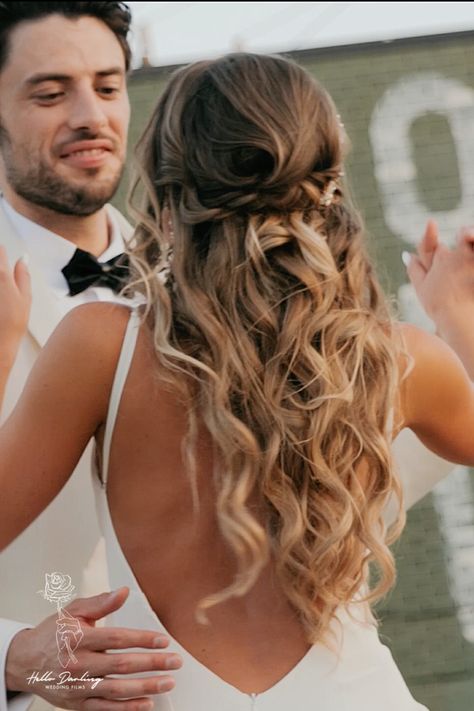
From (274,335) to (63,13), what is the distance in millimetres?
1489

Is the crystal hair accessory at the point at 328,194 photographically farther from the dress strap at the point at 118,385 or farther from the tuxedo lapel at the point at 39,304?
the tuxedo lapel at the point at 39,304

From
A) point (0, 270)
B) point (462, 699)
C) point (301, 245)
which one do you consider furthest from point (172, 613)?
point (462, 699)

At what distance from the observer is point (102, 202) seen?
2.71 m

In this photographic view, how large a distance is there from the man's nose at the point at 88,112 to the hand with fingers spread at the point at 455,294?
1.05 m

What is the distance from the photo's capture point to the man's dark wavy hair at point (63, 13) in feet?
9.26

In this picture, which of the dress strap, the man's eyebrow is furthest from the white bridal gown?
the man's eyebrow

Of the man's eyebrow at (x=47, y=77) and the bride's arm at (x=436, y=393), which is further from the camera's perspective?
the man's eyebrow at (x=47, y=77)

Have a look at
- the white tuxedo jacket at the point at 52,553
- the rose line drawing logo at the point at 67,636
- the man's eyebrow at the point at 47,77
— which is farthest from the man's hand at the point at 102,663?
the man's eyebrow at the point at 47,77

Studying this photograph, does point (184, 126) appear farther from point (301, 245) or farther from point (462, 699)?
point (462, 699)

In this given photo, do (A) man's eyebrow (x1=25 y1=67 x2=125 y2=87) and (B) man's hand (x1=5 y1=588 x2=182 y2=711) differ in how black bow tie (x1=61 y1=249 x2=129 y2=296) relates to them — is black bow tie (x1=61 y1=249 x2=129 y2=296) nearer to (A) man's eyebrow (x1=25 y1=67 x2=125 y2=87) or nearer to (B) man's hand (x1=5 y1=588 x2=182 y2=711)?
(A) man's eyebrow (x1=25 y1=67 x2=125 y2=87)

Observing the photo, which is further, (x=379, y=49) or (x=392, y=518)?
(x=379, y=49)

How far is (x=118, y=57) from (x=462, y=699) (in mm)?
2301

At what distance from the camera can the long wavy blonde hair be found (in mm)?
1646

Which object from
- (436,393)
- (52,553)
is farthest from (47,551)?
(436,393)
